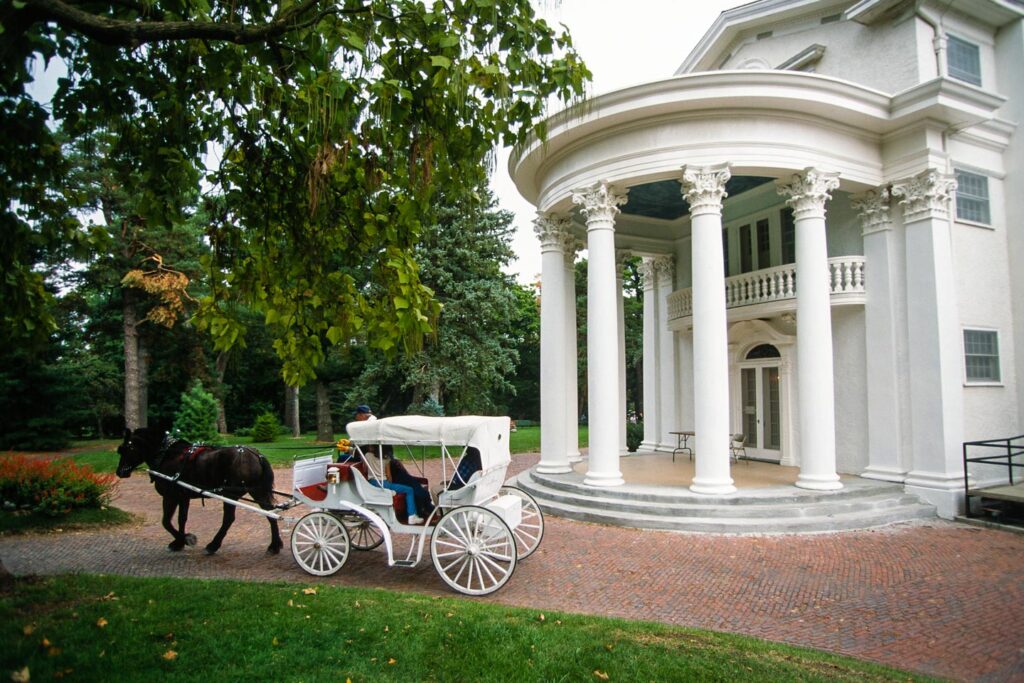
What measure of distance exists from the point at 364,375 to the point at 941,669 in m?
23.4

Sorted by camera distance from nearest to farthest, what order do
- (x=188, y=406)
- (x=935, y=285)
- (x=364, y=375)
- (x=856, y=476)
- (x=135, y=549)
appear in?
(x=135, y=549) < (x=935, y=285) < (x=856, y=476) < (x=188, y=406) < (x=364, y=375)

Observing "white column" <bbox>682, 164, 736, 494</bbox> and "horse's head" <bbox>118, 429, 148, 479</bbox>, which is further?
"white column" <bbox>682, 164, 736, 494</bbox>

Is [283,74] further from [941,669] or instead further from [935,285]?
[935,285]

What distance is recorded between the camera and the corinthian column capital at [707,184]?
40.0 ft

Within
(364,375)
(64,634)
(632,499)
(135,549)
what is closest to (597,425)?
(632,499)

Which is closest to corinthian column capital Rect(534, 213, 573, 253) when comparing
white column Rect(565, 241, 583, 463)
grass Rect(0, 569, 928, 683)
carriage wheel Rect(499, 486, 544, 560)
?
white column Rect(565, 241, 583, 463)

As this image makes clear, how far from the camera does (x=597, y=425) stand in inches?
503

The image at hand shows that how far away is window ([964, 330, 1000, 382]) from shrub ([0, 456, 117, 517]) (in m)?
18.6

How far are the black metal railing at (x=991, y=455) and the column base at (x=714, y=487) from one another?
4593 mm

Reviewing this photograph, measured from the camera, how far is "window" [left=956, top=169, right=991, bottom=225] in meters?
14.0

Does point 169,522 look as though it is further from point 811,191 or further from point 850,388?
point 850,388

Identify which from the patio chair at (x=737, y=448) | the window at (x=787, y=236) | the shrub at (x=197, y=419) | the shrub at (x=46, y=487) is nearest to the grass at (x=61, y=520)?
the shrub at (x=46, y=487)

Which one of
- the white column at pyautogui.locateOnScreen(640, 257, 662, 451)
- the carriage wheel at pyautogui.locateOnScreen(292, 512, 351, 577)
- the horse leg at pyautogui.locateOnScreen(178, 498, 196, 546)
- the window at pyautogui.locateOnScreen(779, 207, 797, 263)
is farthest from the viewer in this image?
the white column at pyautogui.locateOnScreen(640, 257, 662, 451)

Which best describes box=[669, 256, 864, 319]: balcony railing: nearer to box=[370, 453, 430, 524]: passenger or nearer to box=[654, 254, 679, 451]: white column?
box=[654, 254, 679, 451]: white column
